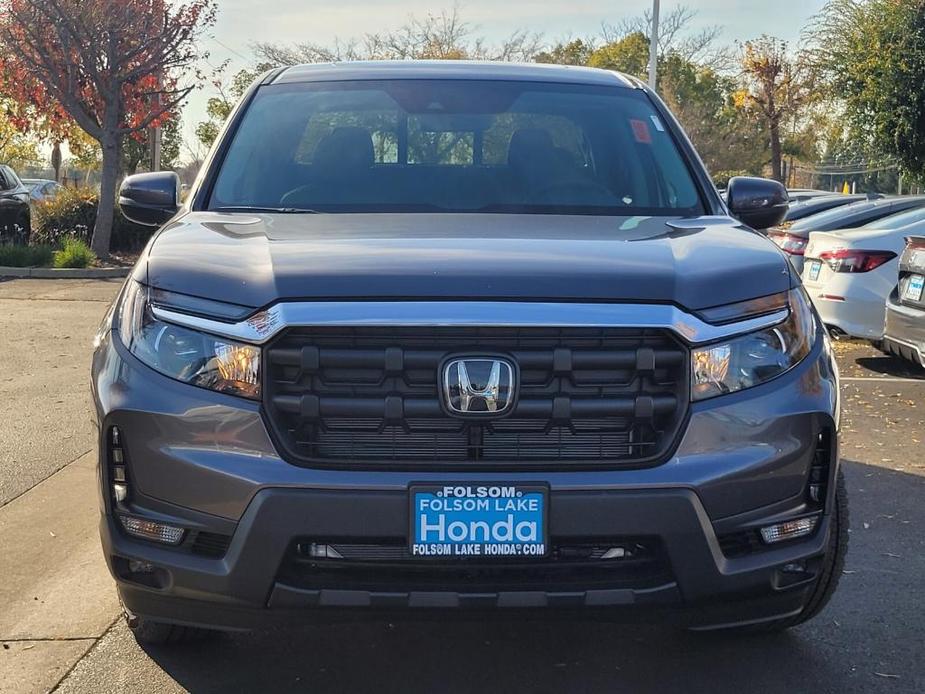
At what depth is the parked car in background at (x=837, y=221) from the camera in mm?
12299

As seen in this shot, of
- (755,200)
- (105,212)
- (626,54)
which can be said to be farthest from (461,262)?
(626,54)

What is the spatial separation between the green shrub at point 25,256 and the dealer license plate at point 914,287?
44.8 ft

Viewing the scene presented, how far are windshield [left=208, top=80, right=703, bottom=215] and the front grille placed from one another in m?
1.08

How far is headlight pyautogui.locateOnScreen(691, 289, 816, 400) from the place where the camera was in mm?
2898

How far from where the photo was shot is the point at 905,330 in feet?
25.6

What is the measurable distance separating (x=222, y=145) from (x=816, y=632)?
2589mm

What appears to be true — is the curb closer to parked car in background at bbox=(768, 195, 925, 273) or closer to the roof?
parked car in background at bbox=(768, 195, 925, 273)

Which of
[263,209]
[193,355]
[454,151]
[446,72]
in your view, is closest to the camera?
[193,355]

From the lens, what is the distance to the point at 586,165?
4.23 meters

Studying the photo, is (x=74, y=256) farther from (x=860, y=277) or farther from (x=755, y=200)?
(x=755, y=200)

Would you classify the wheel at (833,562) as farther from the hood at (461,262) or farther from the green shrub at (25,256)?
the green shrub at (25,256)

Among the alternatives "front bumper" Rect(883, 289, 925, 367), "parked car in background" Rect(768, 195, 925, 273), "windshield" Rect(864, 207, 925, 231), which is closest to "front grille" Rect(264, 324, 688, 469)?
"front bumper" Rect(883, 289, 925, 367)

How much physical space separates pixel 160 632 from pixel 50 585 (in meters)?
0.90

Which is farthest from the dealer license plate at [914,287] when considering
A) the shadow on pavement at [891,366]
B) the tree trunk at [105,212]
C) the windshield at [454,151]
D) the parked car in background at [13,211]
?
the parked car in background at [13,211]
